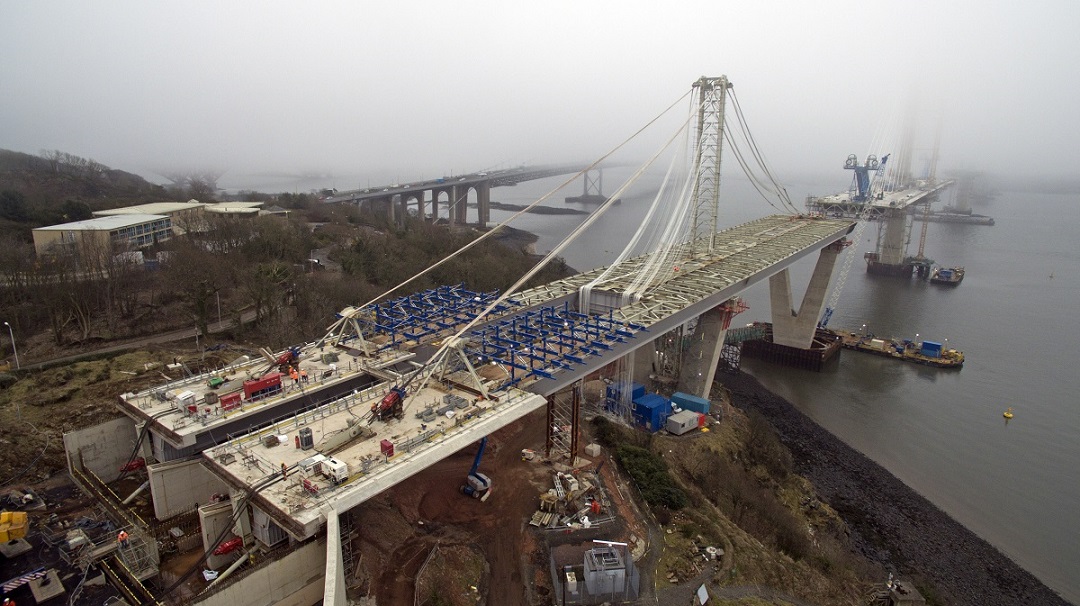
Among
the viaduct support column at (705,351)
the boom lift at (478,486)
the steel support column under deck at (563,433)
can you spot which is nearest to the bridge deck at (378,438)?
the steel support column under deck at (563,433)

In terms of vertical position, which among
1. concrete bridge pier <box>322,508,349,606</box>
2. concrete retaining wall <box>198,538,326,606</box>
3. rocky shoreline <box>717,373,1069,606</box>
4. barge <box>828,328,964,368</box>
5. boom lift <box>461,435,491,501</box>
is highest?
concrete bridge pier <box>322,508,349,606</box>

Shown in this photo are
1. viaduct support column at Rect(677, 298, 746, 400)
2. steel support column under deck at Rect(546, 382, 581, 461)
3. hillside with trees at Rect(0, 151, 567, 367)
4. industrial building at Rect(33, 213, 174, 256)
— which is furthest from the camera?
industrial building at Rect(33, 213, 174, 256)

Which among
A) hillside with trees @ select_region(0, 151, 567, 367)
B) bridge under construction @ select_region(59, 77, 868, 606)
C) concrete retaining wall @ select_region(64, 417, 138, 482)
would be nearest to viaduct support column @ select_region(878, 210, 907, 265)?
hillside with trees @ select_region(0, 151, 567, 367)

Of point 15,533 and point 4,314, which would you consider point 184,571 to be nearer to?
point 15,533

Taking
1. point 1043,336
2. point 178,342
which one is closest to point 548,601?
point 178,342

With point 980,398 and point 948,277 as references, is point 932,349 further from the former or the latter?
point 948,277

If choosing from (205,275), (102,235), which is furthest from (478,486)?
(102,235)

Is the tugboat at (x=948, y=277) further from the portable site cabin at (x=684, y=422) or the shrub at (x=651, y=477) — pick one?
the shrub at (x=651, y=477)

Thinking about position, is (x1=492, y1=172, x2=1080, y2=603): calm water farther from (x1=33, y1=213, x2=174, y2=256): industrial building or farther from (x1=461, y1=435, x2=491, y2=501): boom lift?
(x1=33, y1=213, x2=174, y2=256): industrial building
